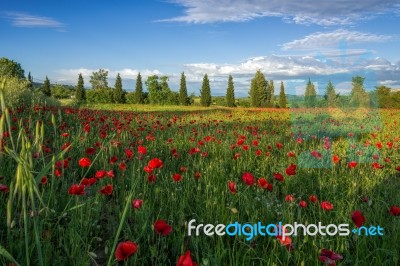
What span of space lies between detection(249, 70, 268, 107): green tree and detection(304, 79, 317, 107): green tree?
48.4 metres

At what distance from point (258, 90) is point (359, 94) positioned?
5028cm

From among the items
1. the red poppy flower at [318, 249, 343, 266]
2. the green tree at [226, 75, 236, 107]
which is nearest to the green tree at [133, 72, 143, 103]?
the green tree at [226, 75, 236, 107]

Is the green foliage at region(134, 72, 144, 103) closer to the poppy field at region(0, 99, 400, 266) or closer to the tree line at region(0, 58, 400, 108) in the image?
the tree line at region(0, 58, 400, 108)

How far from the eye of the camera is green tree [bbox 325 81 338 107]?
6.29 metres

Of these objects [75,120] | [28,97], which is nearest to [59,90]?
[28,97]

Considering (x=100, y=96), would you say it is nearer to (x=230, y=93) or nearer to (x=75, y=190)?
(x=230, y=93)

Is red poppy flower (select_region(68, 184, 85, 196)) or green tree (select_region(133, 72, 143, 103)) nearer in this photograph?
red poppy flower (select_region(68, 184, 85, 196))

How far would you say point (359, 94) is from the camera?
A: 21.5 ft

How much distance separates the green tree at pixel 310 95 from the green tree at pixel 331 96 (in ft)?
0.79

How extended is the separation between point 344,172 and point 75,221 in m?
3.63

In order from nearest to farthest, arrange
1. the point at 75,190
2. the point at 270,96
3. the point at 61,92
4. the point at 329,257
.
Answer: the point at 329,257 → the point at 75,190 → the point at 270,96 → the point at 61,92

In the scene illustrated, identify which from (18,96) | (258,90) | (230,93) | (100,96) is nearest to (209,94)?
(230,93)

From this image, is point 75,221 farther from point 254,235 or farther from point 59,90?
point 59,90

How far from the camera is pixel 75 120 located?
29.0 ft
